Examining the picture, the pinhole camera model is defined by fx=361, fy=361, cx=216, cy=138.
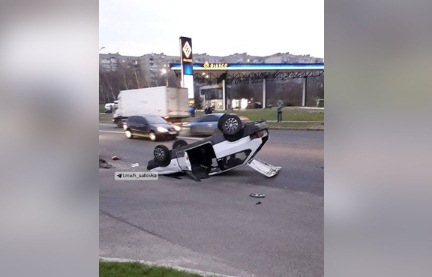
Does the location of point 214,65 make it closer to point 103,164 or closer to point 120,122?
point 120,122

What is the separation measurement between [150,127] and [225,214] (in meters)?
0.67

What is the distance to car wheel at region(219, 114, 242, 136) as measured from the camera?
2.05 meters

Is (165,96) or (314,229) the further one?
(165,96)

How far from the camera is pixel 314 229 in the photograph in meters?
1.94

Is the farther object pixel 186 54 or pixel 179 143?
pixel 179 143

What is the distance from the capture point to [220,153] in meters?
2.11

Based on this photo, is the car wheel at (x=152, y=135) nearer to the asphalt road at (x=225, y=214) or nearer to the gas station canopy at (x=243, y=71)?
the asphalt road at (x=225, y=214)

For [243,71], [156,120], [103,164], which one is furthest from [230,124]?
[103,164]

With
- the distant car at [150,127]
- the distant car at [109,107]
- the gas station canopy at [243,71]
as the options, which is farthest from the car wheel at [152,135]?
the gas station canopy at [243,71]
